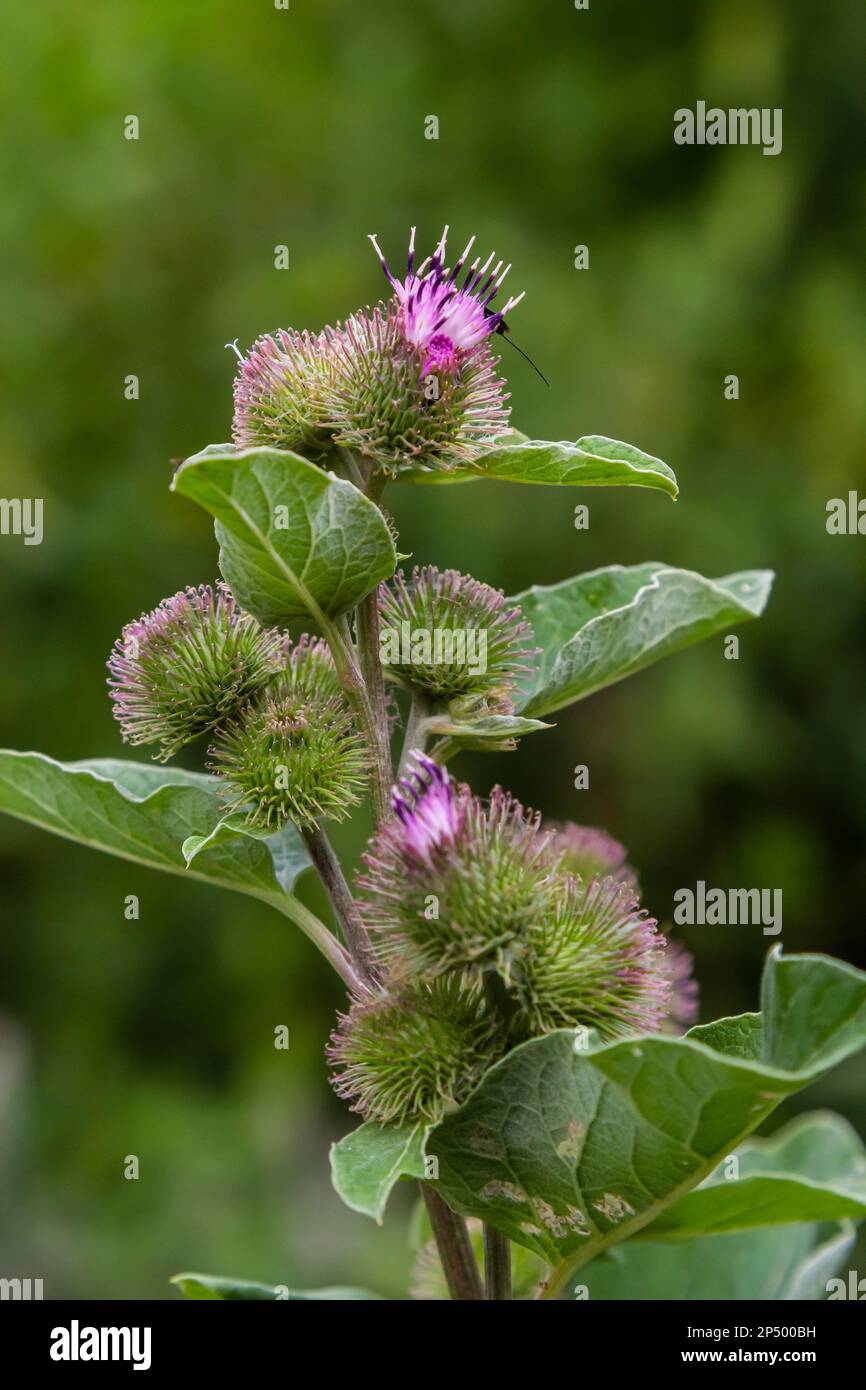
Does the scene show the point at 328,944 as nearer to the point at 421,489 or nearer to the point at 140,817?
the point at 140,817

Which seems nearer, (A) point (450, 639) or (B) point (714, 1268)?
(A) point (450, 639)

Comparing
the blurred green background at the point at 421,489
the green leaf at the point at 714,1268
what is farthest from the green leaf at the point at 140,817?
the blurred green background at the point at 421,489

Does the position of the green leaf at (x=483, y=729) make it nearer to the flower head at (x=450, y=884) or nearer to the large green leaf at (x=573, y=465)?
the flower head at (x=450, y=884)

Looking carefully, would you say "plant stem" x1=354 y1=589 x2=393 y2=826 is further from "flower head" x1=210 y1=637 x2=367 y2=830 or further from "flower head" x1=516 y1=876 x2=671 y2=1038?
"flower head" x1=516 y1=876 x2=671 y2=1038

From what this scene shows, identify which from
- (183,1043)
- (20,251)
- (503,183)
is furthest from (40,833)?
(503,183)

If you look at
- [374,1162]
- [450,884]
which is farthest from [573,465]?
[374,1162]
